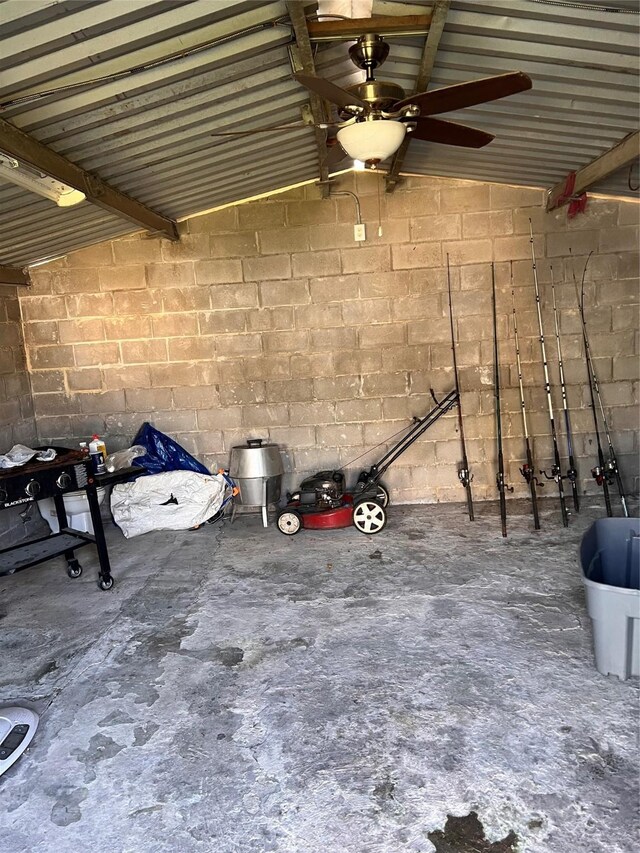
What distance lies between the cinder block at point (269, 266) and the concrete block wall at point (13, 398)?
195 cm

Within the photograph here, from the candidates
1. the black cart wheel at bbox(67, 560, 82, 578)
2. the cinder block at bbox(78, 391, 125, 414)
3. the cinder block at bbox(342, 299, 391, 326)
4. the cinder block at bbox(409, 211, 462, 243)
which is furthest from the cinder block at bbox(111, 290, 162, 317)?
the cinder block at bbox(409, 211, 462, 243)

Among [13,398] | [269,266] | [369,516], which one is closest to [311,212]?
[269,266]

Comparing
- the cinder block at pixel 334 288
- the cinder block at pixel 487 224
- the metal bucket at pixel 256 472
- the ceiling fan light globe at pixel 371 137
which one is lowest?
the metal bucket at pixel 256 472

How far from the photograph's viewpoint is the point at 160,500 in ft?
14.3

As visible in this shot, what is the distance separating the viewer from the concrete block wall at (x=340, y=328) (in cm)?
442

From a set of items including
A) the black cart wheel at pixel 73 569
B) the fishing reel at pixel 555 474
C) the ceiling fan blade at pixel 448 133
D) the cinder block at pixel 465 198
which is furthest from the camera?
the cinder block at pixel 465 198

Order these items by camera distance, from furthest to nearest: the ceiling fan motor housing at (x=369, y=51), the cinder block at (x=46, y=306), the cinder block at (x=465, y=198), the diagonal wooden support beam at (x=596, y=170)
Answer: the cinder block at (x=46, y=306) → the cinder block at (x=465, y=198) → the diagonal wooden support beam at (x=596, y=170) → the ceiling fan motor housing at (x=369, y=51)

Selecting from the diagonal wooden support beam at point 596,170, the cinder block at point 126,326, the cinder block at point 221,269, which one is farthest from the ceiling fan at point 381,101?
the cinder block at point 126,326

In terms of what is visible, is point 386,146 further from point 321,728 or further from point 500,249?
point 500,249

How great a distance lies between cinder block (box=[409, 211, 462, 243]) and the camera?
442cm

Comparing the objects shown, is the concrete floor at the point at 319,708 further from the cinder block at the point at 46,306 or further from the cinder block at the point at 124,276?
the cinder block at the point at 124,276

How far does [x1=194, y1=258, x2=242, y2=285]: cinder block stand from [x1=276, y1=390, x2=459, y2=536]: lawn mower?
1786mm

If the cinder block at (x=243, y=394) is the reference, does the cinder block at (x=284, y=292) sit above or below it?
above

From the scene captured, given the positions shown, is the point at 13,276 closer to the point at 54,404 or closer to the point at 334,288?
the point at 54,404
